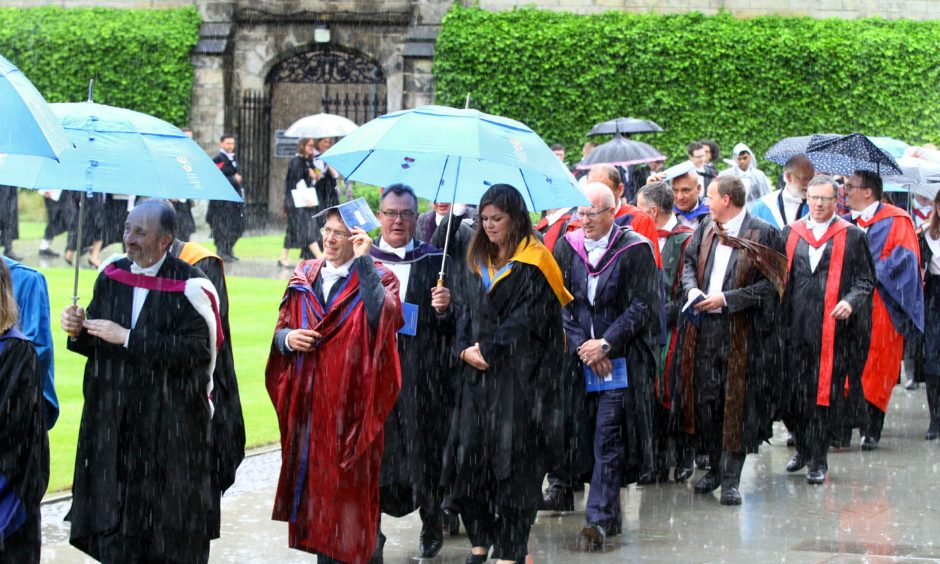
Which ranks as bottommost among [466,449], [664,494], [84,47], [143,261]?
[664,494]

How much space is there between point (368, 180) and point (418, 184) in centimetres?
27

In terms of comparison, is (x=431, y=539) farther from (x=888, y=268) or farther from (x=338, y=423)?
(x=888, y=268)

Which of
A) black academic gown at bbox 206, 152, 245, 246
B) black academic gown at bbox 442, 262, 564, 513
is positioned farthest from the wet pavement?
black academic gown at bbox 206, 152, 245, 246

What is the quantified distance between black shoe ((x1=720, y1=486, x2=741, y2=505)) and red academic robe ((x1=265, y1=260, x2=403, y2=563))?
9.88ft

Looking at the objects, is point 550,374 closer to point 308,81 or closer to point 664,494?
point 664,494

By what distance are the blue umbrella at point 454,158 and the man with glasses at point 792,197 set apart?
3986mm

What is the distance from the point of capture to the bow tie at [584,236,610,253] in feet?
27.2

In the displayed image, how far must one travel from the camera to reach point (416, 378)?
752 cm

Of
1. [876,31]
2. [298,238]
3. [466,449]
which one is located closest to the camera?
[466,449]

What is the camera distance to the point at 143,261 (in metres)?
6.23

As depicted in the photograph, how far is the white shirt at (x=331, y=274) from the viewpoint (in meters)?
6.90

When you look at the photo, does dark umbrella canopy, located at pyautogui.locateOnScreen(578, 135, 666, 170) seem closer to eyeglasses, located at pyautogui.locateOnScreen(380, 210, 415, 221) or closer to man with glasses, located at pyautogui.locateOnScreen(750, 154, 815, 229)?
man with glasses, located at pyautogui.locateOnScreen(750, 154, 815, 229)

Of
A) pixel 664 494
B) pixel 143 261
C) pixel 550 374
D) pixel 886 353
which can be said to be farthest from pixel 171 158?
pixel 886 353

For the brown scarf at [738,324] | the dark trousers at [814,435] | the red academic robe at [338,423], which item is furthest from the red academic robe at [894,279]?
the red academic robe at [338,423]
